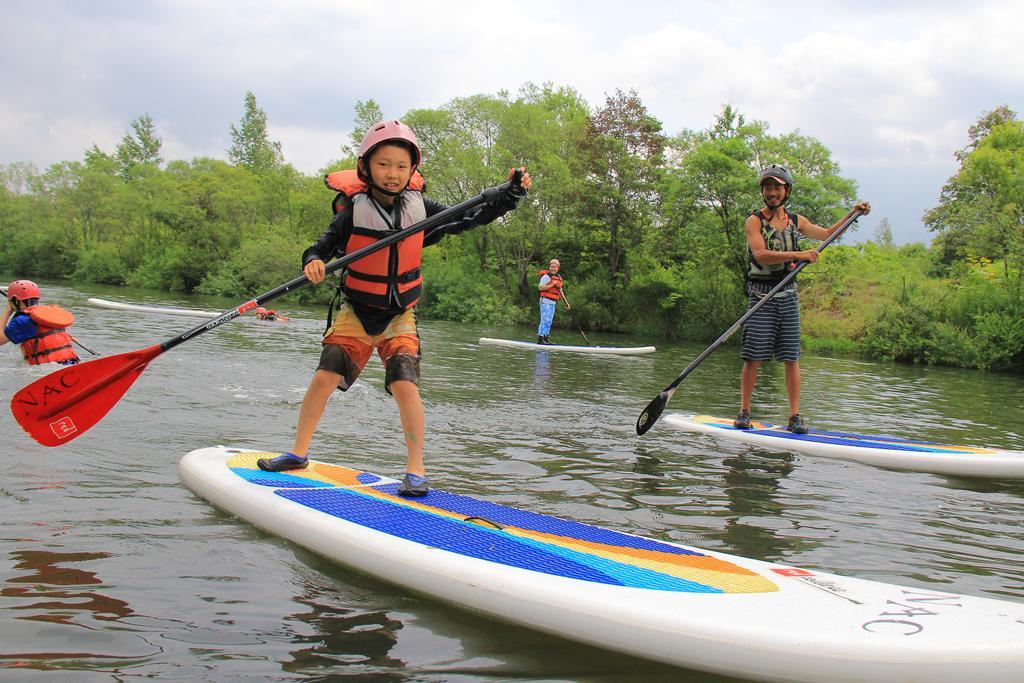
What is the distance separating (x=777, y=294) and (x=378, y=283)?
3802mm

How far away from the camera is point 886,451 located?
533cm

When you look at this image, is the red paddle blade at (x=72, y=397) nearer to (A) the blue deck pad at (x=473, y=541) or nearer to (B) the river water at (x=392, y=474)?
(B) the river water at (x=392, y=474)

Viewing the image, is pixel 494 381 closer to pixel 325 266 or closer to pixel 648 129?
pixel 325 266

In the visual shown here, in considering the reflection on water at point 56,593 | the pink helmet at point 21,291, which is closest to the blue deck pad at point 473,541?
the reflection on water at point 56,593

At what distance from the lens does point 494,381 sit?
9.57 meters

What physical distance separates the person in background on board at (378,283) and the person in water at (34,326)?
166 inches

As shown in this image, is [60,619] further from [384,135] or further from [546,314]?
[546,314]

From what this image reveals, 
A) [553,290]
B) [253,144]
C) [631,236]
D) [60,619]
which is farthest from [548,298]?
[253,144]

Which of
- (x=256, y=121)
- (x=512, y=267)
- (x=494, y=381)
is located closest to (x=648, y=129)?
(x=512, y=267)

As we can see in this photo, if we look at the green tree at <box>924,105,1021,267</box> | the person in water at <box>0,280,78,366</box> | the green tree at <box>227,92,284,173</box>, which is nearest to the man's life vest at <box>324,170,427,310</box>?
the person in water at <box>0,280,78,366</box>

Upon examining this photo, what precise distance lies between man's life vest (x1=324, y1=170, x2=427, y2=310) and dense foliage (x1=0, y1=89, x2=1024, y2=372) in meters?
19.5

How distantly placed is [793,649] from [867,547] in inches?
69.1

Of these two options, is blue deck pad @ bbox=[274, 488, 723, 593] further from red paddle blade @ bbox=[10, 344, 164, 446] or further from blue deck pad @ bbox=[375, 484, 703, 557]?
red paddle blade @ bbox=[10, 344, 164, 446]

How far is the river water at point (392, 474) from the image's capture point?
2283mm
